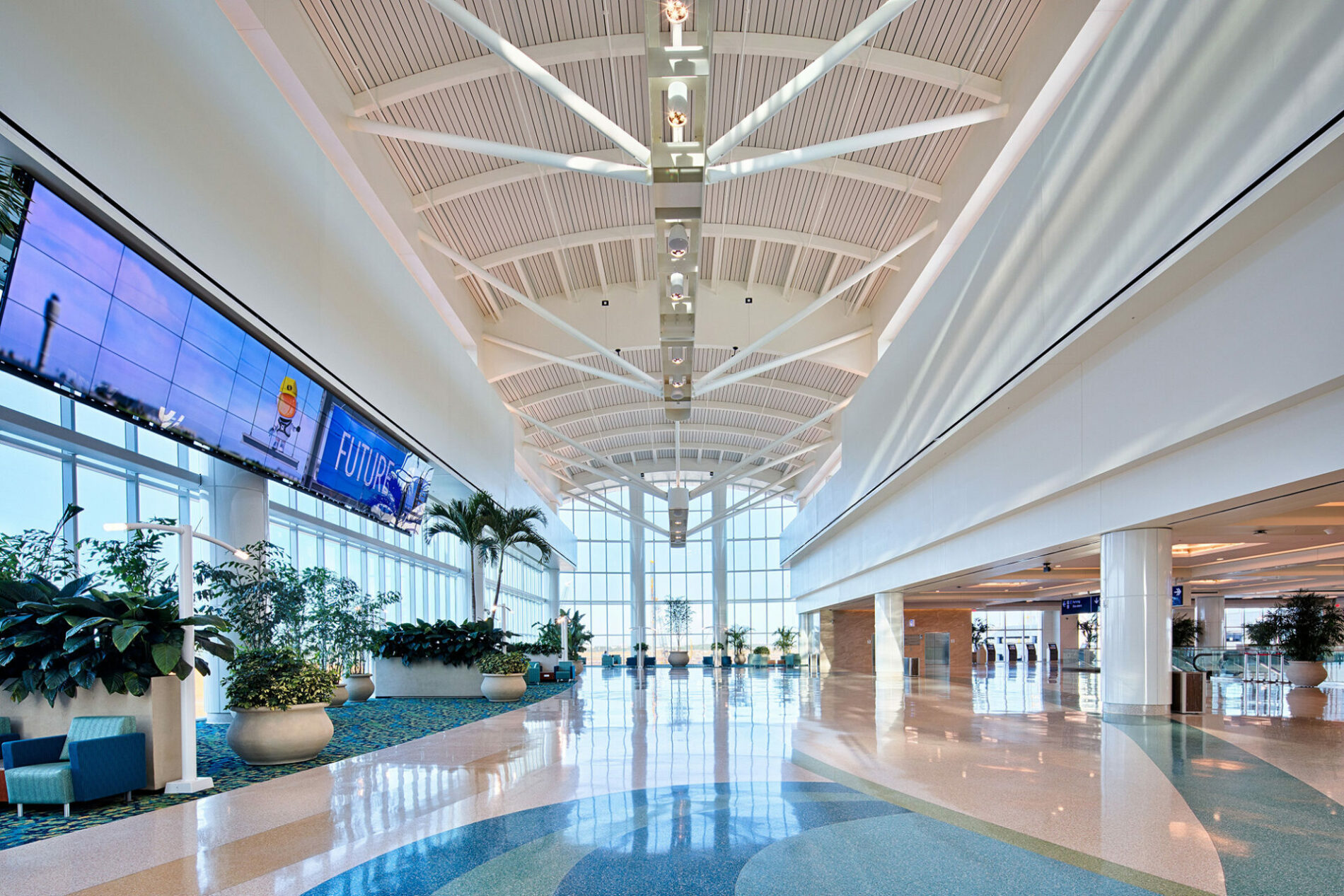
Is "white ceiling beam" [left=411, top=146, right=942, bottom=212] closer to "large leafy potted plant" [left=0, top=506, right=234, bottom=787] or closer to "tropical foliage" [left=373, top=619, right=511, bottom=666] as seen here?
"tropical foliage" [left=373, top=619, right=511, bottom=666]

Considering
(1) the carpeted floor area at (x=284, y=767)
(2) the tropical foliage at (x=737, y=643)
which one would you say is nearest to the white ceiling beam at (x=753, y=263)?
(1) the carpeted floor area at (x=284, y=767)

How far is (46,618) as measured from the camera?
7617mm

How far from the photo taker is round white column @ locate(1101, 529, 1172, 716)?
39.3 ft

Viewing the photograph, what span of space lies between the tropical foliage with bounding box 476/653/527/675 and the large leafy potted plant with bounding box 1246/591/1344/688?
1843cm

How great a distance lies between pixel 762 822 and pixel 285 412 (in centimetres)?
1002

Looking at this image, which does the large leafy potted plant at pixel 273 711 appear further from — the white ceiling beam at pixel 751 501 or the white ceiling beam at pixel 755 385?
the white ceiling beam at pixel 751 501

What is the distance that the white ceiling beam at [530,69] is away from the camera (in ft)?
34.4

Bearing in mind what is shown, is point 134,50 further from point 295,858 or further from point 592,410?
point 592,410

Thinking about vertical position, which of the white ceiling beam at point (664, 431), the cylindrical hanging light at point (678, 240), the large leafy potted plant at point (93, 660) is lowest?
the large leafy potted plant at point (93, 660)

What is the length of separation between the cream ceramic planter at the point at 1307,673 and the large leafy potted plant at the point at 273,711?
2339 centimetres

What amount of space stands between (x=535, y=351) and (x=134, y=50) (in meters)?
17.0

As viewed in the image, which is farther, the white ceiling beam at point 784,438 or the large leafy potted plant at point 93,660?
the white ceiling beam at point 784,438

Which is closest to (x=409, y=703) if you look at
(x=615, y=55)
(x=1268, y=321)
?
(x=615, y=55)

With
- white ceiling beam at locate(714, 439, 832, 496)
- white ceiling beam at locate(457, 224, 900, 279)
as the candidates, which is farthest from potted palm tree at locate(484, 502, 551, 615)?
white ceiling beam at locate(714, 439, 832, 496)
